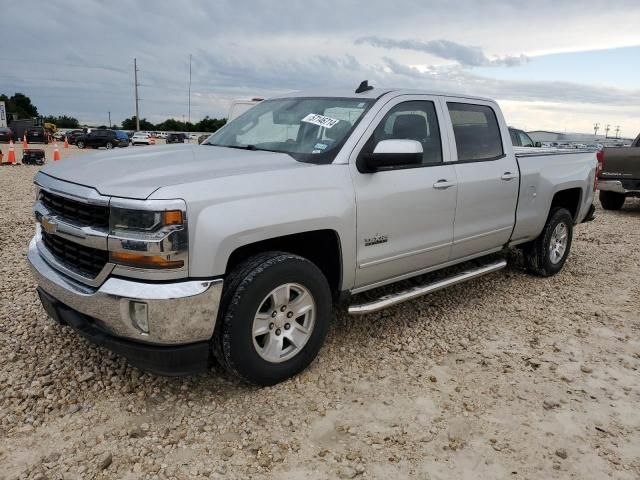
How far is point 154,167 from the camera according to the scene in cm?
311

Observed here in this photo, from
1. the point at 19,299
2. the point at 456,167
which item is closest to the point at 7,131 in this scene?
the point at 19,299

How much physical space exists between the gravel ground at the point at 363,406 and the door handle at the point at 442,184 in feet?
3.79

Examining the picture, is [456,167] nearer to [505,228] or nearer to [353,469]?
[505,228]

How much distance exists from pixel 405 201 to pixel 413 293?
2.32 ft

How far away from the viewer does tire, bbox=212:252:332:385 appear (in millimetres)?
2947

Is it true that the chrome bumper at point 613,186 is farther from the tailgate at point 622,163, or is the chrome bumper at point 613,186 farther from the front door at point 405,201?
the front door at point 405,201

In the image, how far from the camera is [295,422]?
2988 mm

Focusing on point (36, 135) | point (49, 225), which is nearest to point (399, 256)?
point (49, 225)

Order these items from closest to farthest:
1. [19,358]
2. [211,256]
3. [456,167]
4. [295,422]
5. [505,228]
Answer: [211,256] → [295,422] → [19,358] → [456,167] → [505,228]

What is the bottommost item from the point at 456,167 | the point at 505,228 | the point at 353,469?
the point at 353,469

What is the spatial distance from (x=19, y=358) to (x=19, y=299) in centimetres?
123

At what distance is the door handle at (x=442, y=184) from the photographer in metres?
4.04

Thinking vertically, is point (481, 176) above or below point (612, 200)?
above

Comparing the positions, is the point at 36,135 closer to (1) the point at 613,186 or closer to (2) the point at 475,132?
(1) the point at 613,186
